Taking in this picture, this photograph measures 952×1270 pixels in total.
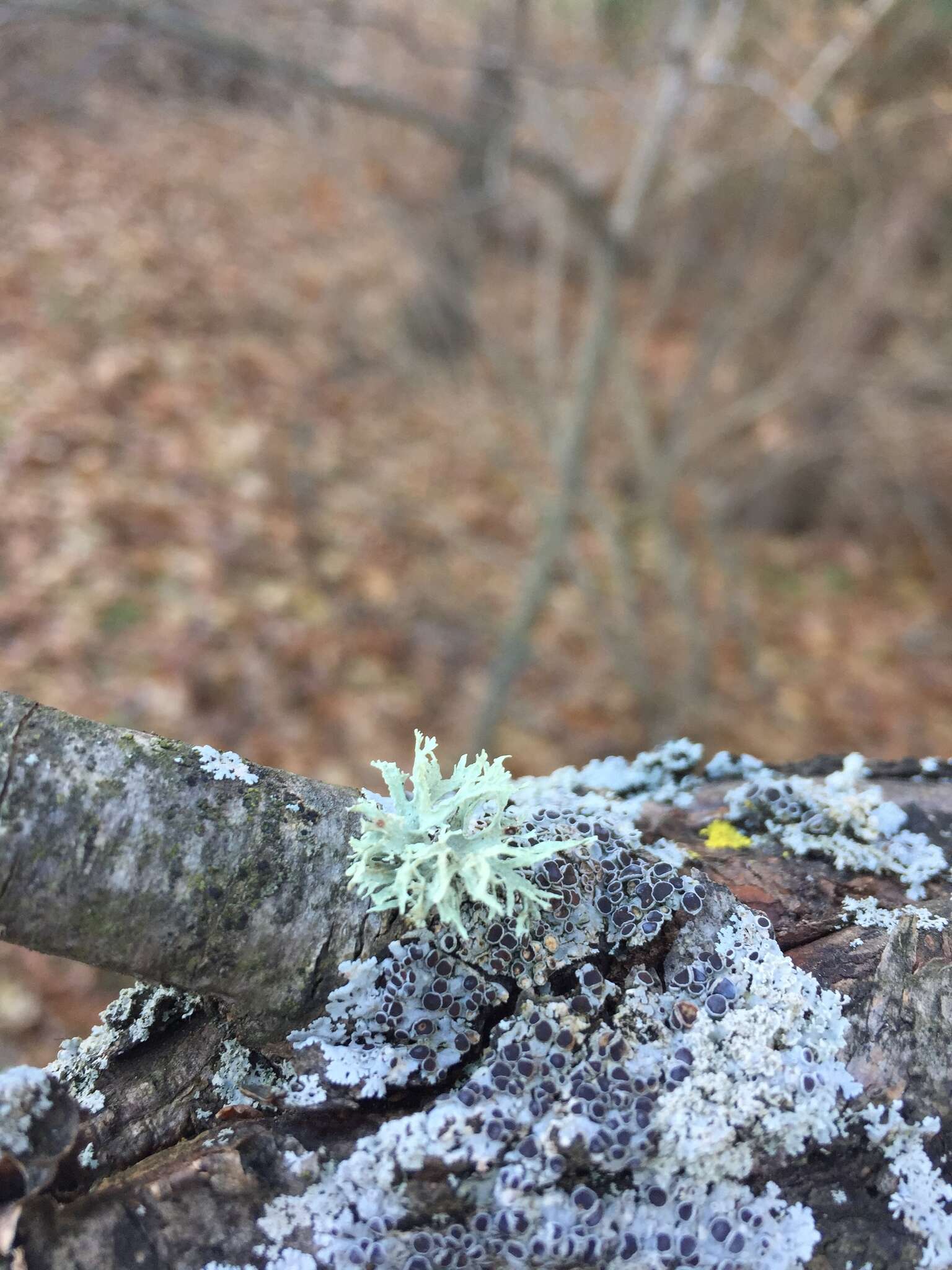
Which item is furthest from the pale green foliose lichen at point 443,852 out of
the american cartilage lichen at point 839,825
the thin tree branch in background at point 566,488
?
the thin tree branch in background at point 566,488

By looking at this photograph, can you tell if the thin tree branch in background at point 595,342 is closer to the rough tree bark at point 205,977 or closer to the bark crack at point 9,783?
the rough tree bark at point 205,977

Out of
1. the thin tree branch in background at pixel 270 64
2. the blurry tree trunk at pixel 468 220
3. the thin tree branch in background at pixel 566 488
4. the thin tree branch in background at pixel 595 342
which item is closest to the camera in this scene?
the thin tree branch in background at pixel 270 64

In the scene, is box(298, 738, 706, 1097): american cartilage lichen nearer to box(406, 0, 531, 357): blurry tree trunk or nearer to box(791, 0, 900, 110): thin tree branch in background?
box(791, 0, 900, 110): thin tree branch in background

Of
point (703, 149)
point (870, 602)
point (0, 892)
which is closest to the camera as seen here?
point (0, 892)

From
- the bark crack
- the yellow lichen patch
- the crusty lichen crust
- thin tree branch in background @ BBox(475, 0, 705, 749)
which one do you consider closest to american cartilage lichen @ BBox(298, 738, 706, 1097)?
the crusty lichen crust

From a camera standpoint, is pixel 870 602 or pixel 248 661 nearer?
pixel 248 661

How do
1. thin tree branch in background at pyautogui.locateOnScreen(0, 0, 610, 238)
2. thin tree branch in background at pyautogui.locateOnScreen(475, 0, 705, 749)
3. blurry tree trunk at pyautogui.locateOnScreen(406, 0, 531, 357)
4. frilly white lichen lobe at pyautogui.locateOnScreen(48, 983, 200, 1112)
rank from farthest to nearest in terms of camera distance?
1. blurry tree trunk at pyautogui.locateOnScreen(406, 0, 531, 357)
2. thin tree branch in background at pyautogui.locateOnScreen(475, 0, 705, 749)
3. thin tree branch in background at pyautogui.locateOnScreen(0, 0, 610, 238)
4. frilly white lichen lobe at pyautogui.locateOnScreen(48, 983, 200, 1112)

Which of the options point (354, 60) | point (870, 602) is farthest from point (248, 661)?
point (870, 602)

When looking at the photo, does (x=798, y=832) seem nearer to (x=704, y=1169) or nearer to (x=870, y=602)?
(x=704, y=1169)
